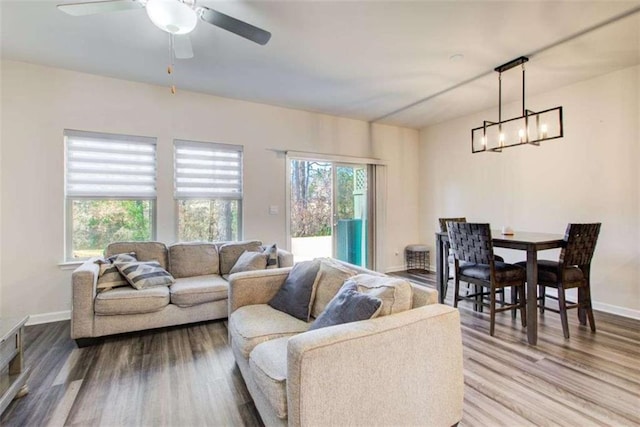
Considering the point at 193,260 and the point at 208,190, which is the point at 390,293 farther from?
the point at 208,190

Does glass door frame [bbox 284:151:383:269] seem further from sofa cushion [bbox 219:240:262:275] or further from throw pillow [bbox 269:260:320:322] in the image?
throw pillow [bbox 269:260:320:322]

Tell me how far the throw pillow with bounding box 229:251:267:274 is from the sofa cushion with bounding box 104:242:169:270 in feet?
2.57

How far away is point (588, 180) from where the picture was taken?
3.62 metres

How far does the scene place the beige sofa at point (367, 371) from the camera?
1206 mm

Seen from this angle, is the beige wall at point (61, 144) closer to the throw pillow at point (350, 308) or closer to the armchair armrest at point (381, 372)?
the throw pillow at point (350, 308)

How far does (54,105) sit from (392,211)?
486 centimetres

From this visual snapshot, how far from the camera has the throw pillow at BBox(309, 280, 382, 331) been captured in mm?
1501

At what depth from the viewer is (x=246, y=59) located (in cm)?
305

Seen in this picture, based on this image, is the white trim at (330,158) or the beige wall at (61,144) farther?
the white trim at (330,158)

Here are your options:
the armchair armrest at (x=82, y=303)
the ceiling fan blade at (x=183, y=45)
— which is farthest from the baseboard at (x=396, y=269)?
the ceiling fan blade at (x=183, y=45)

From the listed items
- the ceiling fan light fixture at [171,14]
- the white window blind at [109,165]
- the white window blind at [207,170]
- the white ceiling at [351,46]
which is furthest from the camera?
the white window blind at [207,170]

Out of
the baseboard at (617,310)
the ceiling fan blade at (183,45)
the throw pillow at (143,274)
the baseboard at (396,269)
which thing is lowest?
the baseboard at (617,310)

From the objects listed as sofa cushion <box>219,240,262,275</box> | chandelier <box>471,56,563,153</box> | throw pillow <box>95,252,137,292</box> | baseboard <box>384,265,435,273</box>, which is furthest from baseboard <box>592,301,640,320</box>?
throw pillow <box>95,252,137,292</box>

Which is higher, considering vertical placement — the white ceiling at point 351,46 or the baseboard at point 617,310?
the white ceiling at point 351,46
